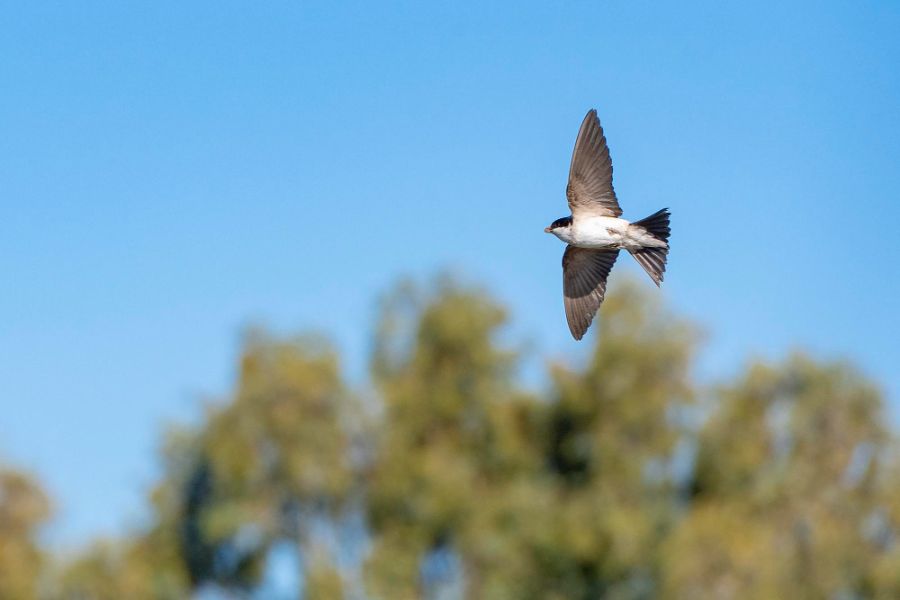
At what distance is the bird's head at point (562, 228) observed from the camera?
27.9 ft

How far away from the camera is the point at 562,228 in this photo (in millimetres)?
8555

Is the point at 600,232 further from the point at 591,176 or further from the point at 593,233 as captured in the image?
the point at 591,176

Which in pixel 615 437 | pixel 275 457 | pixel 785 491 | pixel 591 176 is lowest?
pixel 591 176

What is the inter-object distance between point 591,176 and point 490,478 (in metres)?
17.1

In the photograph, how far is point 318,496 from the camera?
2452 cm

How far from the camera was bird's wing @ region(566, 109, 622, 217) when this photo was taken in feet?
27.7

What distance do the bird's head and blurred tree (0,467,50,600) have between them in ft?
54.8

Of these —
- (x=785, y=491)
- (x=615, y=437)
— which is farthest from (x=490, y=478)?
(x=785, y=491)

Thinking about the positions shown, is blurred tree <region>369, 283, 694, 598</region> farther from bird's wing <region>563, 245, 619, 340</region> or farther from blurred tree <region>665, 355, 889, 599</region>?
bird's wing <region>563, 245, 619, 340</region>

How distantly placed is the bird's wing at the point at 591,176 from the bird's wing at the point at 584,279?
0.31m

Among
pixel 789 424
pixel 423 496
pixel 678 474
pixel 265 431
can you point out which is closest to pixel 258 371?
pixel 265 431

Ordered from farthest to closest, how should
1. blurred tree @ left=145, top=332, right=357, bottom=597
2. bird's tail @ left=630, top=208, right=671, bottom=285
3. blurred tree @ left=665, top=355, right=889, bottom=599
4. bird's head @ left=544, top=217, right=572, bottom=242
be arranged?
blurred tree @ left=145, top=332, right=357, bottom=597 → blurred tree @ left=665, top=355, right=889, bottom=599 → bird's head @ left=544, top=217, right=572, bottom=242 → bird's tail @ left=630, top=208, right=671, bottom=285

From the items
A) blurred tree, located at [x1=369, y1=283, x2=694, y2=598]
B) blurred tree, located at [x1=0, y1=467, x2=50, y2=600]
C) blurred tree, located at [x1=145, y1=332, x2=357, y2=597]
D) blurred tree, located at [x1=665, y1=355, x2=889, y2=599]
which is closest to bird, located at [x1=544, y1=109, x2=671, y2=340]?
blurred tree, located at [x1=665, y1=355, x2=889, y2=599]

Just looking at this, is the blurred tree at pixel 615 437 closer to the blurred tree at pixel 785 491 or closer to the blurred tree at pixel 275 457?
the blurred tree at pixel 785 491
